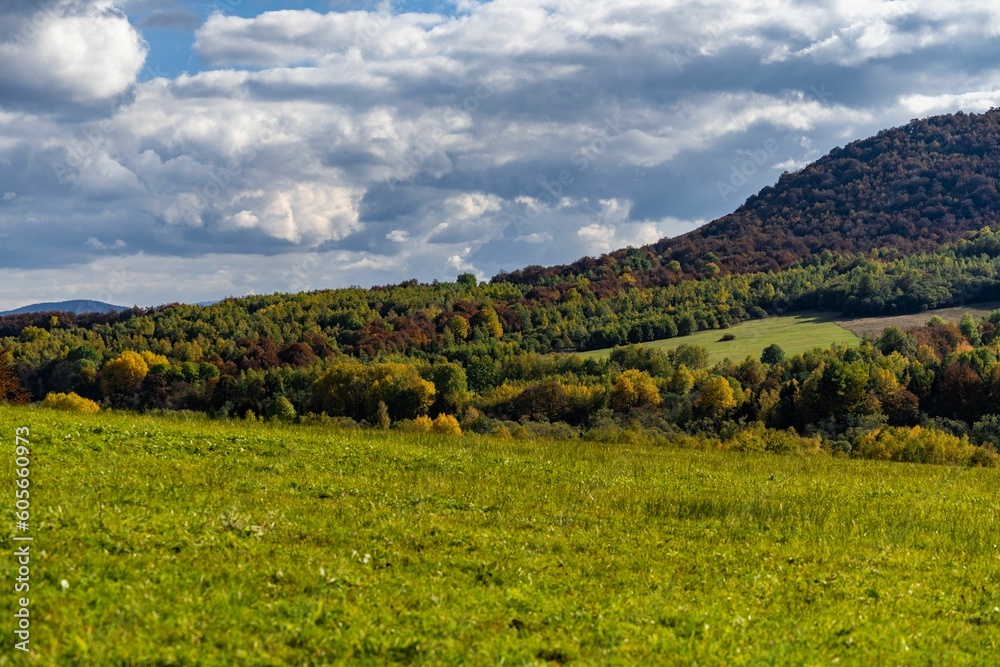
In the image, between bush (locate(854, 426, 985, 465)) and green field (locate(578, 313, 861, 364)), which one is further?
green field (locate(578, 313, 861, 364))

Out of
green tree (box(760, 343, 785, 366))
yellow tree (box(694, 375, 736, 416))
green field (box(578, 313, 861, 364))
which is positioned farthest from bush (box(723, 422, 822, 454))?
green field (box(578, 313, 861, 364))

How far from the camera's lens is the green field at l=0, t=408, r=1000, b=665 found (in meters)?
9.62

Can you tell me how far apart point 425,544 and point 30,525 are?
631cm

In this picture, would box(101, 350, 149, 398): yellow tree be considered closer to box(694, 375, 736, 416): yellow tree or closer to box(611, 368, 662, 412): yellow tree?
box(611, 368, 662, 412): yellow tree

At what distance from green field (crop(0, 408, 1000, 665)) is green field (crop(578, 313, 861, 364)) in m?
134

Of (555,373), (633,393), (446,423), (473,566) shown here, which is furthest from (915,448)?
(555,373)

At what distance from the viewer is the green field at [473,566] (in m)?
9.62

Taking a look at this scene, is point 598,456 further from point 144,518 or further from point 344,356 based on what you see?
point 344,356

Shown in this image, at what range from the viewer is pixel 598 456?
27.0m

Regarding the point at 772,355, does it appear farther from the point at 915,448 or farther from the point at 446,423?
the point at 915,448

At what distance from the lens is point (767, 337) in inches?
6516

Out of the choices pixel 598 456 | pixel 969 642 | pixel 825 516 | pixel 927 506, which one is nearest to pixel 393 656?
pixel 969 642

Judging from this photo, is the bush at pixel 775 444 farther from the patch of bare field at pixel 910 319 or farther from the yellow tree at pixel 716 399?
the patch of bare field at pixel 910 319

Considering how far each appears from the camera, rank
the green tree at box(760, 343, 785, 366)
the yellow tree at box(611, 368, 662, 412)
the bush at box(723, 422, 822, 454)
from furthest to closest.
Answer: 1. the green tree at box(760, 343, 785, 366)
2. the yellow tree at box(611, 368, 662, 412)
3. the bush at box(723, 422, 822, 454)
